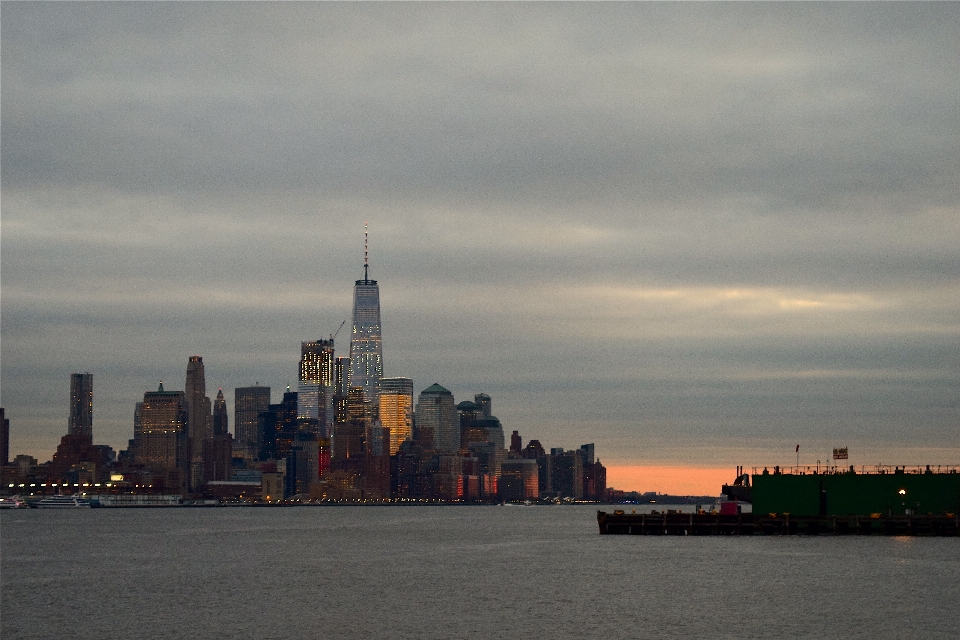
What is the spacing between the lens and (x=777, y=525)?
145 metres

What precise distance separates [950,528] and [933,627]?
224ft

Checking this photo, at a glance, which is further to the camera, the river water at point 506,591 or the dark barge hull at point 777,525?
the dark barge hull at point 777,525

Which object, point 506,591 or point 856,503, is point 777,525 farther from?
point 506,591

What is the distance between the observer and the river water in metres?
75.4

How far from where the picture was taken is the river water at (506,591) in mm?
75438

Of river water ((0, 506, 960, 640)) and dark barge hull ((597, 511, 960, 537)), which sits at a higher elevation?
dark barge hull ((597, 511, 960, 537))

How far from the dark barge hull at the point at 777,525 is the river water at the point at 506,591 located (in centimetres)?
155

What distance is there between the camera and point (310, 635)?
72812 millimetres

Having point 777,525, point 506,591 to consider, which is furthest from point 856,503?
point 506,591

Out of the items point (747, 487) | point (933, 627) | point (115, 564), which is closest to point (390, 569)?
point (115, 564)

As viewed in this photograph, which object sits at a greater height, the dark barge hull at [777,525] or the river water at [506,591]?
the dark barge hull at [777,525]

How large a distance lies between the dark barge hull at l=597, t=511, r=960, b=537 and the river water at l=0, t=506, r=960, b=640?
1547 millimetres

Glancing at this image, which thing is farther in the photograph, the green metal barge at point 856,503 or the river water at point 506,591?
the green metal barge at point 856,503

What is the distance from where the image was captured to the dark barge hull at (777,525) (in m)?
137
